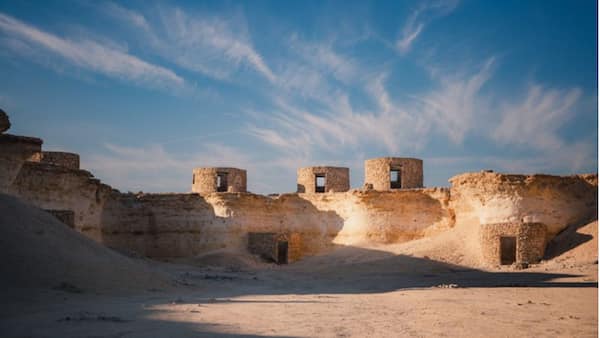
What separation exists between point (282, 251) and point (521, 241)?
11662 mm

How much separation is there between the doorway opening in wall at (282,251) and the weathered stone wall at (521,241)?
32.8ft

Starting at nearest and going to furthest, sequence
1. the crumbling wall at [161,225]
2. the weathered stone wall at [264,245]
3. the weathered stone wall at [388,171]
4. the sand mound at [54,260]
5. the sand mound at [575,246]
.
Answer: the sand mound at [54,260] → the sand mound at [575,246] → the weathered stone wall at [264,245] → the crumbling wall at [161,225] → the weathered stone wall at [388,171]

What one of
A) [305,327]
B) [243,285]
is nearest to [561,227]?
[243,285]

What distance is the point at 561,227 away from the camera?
19.2 meters

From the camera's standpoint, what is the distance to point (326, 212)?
82.9 ft

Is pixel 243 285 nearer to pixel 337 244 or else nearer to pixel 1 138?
pixel 1 138

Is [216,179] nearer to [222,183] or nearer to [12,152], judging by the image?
[222,183]

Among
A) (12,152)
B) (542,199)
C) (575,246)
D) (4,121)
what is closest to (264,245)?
(542,199)

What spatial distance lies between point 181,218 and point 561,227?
1677 centimetres

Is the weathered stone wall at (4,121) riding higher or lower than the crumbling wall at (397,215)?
higher

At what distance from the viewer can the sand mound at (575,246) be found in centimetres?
1673

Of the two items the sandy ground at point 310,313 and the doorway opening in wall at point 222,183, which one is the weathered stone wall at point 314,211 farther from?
the sandy ground at point 310,313

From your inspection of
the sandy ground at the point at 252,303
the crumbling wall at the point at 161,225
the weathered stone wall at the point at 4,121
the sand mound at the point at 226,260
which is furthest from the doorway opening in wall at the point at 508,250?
the weathered stone wall at the point at 4,121

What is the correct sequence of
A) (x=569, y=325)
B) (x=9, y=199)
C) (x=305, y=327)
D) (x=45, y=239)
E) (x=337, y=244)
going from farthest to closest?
(x=337, y=244) → (x=9, y=199) → (x=45, y=239) → (x=569, y=325) → (x=305, y=327)
